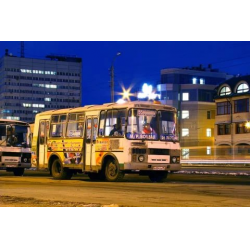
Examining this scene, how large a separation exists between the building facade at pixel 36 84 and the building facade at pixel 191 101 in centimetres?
8339

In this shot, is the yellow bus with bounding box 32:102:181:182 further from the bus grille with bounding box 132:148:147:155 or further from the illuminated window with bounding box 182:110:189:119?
the illuminated window with bounding box 182:110:189:119

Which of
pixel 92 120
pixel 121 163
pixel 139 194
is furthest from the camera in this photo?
pixel 92 120

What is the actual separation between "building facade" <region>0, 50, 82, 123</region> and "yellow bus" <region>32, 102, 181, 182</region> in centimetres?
14930

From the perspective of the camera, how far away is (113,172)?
71.7 ft

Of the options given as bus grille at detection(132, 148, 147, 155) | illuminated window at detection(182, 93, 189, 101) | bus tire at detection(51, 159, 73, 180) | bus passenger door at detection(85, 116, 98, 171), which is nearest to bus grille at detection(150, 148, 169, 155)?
bus grille at detection(132, 148, 147, 155)

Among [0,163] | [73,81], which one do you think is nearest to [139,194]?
[0,163]

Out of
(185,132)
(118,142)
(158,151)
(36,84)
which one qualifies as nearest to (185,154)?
(185,132)

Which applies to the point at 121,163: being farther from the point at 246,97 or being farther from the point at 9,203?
the point at 246,97

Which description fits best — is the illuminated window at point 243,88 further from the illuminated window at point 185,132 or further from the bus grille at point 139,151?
the bus grille at point 139,151

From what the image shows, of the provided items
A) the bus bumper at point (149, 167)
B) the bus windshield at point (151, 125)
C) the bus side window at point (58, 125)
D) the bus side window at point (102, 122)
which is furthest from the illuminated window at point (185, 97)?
the bus bumper at point (149, 167)

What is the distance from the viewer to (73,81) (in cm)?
17875

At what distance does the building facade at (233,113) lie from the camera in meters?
67.6
